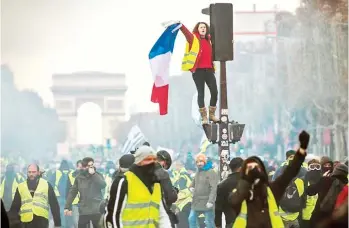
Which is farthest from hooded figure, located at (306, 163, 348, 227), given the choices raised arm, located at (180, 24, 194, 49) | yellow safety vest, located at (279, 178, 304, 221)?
raised arm, located at (180, 24, 194, 49)

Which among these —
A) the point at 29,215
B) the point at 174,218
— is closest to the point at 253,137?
the point at 29,215

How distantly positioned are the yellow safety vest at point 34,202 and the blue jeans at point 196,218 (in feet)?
9.42

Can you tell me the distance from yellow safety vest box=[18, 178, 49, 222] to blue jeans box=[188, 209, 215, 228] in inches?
113

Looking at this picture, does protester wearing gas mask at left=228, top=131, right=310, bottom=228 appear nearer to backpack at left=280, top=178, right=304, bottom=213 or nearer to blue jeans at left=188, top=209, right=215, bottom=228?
backpack at left=280, top=178, right=304, bottom=213

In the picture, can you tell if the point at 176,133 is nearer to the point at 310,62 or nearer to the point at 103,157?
the point at 103,157

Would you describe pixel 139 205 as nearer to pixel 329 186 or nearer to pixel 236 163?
pixel 236 163

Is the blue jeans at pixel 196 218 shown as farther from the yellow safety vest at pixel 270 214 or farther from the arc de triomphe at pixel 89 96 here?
the yellow safety vest at pixel 270 214

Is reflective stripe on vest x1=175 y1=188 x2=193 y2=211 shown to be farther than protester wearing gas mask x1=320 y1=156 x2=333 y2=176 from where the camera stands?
Yes

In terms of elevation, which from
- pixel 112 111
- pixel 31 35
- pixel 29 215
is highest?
pixel 31 35

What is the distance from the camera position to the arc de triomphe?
74.3ft

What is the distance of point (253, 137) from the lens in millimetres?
24438

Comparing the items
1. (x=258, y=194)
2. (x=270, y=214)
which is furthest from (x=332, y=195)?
(x=258, y=194)

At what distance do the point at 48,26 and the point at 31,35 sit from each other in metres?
0.37

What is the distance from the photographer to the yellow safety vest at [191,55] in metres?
18.1
